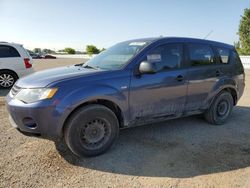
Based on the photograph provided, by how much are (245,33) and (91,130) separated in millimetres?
41291

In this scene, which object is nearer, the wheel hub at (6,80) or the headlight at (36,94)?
the headlight at (36,94)

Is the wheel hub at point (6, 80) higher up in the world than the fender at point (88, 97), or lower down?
lower down

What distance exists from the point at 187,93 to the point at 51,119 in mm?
2493

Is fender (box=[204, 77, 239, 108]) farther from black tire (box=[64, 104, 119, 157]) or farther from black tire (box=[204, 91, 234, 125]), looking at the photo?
black tire (box=[64, 104, 119, 157])

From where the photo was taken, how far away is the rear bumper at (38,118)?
3473 millimetres

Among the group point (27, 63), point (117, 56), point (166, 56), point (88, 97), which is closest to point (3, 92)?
point (27, 63)

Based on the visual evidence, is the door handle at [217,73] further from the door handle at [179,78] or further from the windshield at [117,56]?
the windshield at [117,56]

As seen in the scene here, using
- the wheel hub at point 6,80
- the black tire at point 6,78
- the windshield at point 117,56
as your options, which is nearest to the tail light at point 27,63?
the black tire at point 6,78

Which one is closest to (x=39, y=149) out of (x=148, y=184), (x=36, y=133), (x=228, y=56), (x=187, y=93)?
(x=36, y=133)

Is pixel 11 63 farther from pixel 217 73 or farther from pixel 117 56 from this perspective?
pixel 217 73

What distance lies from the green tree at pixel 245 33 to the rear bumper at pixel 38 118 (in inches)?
1585

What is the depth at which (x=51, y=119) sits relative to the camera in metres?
3.51

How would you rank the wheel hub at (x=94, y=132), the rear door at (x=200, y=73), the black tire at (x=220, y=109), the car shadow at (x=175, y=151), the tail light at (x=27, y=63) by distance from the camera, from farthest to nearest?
1. the tail light at (x=27, y=63)
2. the black tire at (x=220, y=109)
3. the rear door at (x=200, y=73)
4. the wheel hub at (x=94, y=132)
5. the car shadow at (x=175, y=151)

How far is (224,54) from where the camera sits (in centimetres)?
558
